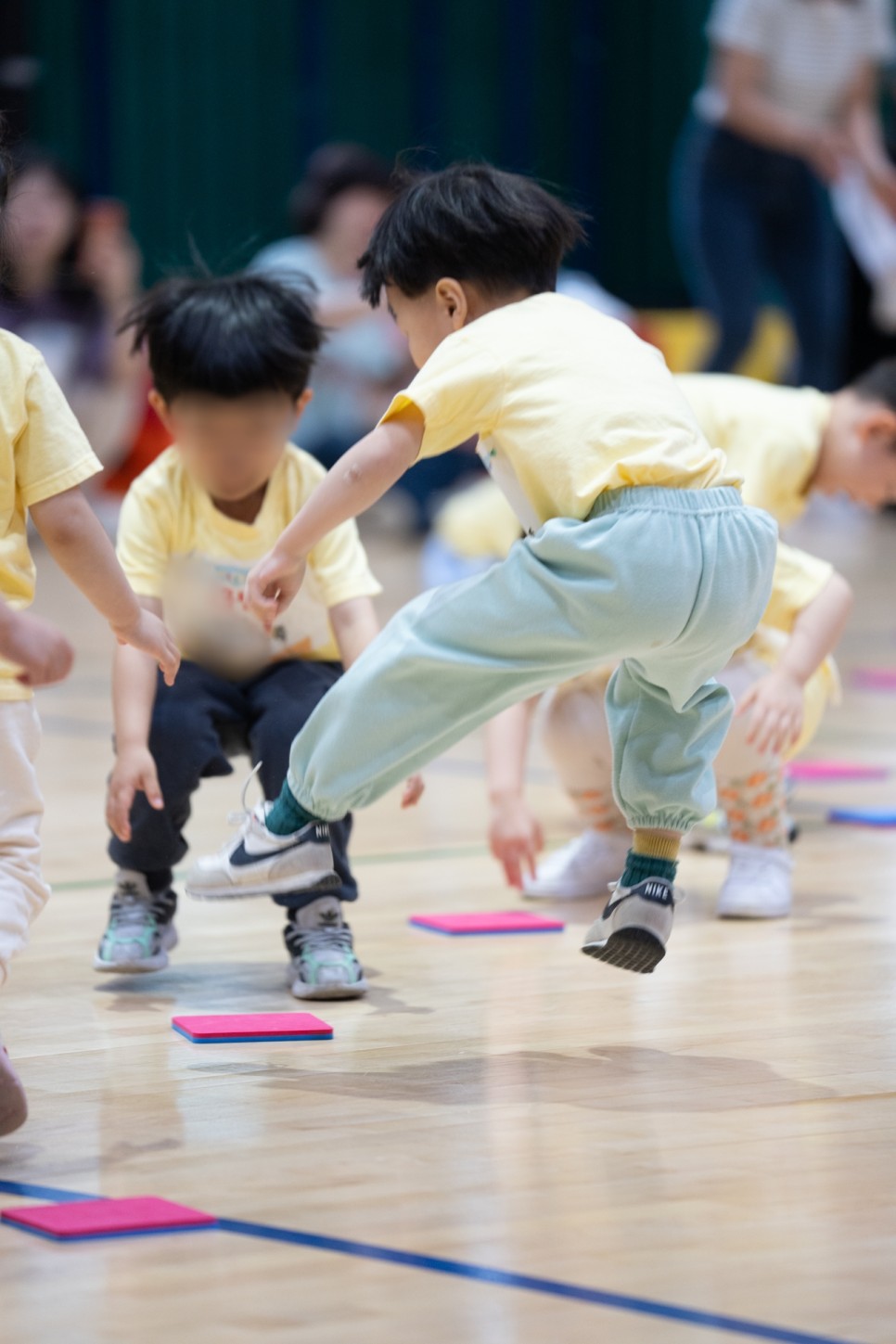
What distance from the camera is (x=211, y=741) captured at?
6.04 feet

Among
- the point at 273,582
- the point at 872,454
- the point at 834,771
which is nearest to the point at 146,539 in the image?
the point at 273,582

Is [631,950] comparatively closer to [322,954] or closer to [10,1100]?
[322,954]

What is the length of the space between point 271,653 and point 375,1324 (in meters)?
0.99

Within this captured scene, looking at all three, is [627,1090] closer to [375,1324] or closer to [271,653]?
[375,1324]

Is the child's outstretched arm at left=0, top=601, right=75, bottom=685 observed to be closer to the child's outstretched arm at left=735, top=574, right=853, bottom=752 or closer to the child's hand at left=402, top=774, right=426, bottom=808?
the child's hand at left=402, top=774, right=426, bottom=808

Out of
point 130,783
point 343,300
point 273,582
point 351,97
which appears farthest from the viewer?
point 351,97

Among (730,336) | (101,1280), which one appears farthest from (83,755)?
(730,336)

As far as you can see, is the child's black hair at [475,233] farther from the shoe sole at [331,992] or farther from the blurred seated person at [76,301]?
the blurred seated person at [76,301]

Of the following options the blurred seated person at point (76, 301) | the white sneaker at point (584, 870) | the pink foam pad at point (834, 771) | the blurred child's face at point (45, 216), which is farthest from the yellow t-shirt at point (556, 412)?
the blurred child's face at point (45, 216)

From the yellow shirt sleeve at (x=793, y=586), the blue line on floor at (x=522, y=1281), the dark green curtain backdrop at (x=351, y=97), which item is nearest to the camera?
the blue line on floor at (x=522, y=1281)

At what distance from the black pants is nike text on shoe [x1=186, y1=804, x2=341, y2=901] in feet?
0.52

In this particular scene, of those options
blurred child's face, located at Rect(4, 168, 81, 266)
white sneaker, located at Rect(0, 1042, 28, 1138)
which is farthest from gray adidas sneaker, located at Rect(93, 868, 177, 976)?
blurred child's face, located at Rect(4, 168, 81, 266)

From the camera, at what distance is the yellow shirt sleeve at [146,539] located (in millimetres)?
1885

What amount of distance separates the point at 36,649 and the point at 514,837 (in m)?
0.68
